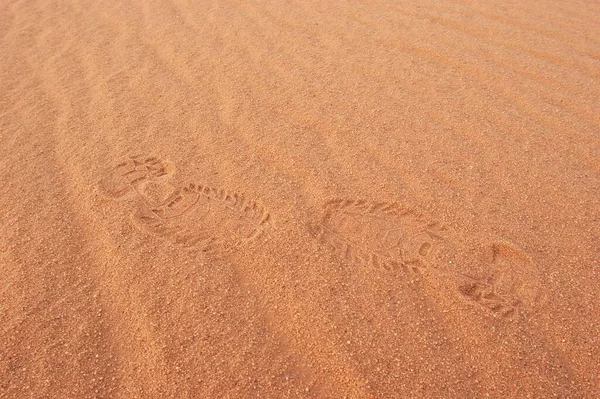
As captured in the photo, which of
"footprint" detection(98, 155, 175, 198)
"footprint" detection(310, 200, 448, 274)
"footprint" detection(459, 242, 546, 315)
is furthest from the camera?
"footprint" detection(98, 155, 175, 198)

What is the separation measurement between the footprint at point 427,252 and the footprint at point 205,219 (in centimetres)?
22

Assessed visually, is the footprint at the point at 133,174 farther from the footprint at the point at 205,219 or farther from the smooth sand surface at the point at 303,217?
the footprint at the point at 205,219

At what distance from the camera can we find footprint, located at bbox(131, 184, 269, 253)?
1.67 m

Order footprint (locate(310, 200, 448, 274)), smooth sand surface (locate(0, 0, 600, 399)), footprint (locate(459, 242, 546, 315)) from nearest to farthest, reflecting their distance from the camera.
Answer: smooth sand surface (locate(0, 0, 600, 399)), footprint (locate(459, 242, 546, 315)), footprint (locate(310, 200, 448, 274))

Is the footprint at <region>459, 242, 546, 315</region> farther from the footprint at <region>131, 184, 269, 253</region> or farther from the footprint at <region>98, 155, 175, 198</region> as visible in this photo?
the footprint at <region>98, 155, 175, 198</region>

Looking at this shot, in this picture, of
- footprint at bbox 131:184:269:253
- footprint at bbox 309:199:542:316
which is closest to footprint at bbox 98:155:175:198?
footprint at bbox 131:184:269:253

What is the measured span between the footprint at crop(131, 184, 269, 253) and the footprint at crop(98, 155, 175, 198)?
12 centimetres

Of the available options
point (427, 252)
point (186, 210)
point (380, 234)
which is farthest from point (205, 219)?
point (427, 252)

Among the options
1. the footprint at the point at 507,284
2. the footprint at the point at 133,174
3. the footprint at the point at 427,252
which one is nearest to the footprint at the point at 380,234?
the footprint at the point at 427,252

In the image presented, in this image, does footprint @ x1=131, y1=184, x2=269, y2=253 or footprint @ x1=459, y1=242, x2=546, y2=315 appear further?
footprint @ x1=131, y1=184, x2=269, y2=253

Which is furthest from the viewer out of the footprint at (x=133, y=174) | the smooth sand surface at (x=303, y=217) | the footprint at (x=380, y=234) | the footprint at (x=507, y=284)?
the footprint at (x=133, y=174)

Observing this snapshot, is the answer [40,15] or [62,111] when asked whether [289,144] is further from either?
[40,15]

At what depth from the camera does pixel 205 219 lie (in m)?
1.75

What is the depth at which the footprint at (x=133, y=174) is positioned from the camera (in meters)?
1.88
